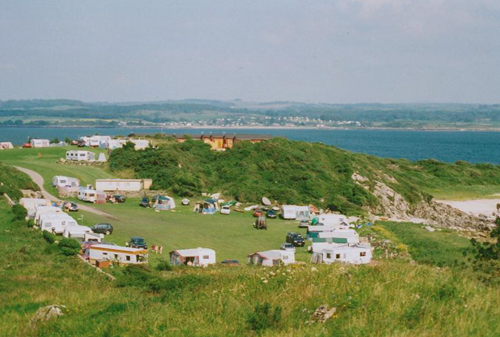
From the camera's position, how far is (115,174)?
56656 mm

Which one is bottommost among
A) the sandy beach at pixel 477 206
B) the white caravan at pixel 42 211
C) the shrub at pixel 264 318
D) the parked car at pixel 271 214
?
the sandy beach at pixel 477 206

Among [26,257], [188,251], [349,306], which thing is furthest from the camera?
[188,251]

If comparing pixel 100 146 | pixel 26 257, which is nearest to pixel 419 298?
pixel 26 257

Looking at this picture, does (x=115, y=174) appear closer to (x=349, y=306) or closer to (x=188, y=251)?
(x=188, y=251)

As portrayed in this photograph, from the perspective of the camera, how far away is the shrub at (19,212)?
1318 inches

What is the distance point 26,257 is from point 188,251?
7249 mm

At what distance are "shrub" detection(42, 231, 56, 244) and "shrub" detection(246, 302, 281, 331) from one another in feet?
66.5

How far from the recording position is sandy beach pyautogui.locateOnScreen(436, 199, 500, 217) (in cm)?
5622

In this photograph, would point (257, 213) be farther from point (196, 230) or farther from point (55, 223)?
point (55, 223)

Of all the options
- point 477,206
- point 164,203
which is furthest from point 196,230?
point 477,206

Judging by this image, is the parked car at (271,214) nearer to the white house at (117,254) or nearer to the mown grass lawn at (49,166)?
the mown grass lawn at (49,166)

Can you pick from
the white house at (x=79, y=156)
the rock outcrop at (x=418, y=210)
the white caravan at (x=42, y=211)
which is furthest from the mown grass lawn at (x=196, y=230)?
the white house at (x=79, y=156)

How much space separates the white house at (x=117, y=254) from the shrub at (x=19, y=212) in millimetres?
9750

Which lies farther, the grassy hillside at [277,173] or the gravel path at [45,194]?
the grassy hillside at [277,173]
